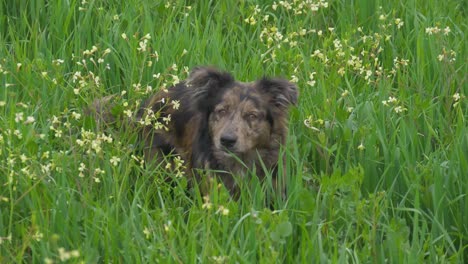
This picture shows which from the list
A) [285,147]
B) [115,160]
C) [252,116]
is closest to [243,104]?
[252,116]

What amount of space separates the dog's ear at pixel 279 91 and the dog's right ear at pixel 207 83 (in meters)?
0.22

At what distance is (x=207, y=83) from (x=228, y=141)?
0.49 meters

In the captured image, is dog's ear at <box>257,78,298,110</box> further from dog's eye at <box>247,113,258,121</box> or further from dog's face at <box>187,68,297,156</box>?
dog's eye at <box>247,113,258,121</box>

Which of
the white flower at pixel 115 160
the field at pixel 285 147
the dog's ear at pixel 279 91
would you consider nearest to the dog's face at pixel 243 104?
the dog's ear at pixel 279 91

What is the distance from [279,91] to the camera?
6910 mm

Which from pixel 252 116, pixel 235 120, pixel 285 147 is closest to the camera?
pixel 285 147

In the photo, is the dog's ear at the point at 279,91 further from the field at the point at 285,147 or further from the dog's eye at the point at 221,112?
the dog's eye at the point at 221,112

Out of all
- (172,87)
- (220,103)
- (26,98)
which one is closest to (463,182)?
(220,103)

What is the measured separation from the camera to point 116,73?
775 centimetres

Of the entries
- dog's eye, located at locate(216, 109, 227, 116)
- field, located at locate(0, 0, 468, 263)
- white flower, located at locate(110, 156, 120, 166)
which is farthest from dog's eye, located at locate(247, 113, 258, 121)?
white flower, located at locate(110, 156, 120, 166)

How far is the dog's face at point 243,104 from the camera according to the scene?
6.79 metres

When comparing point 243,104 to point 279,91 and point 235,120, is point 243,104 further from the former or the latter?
point 279,91

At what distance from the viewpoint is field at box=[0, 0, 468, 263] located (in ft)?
17.5

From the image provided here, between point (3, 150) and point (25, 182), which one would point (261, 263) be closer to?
point (25, 182)
